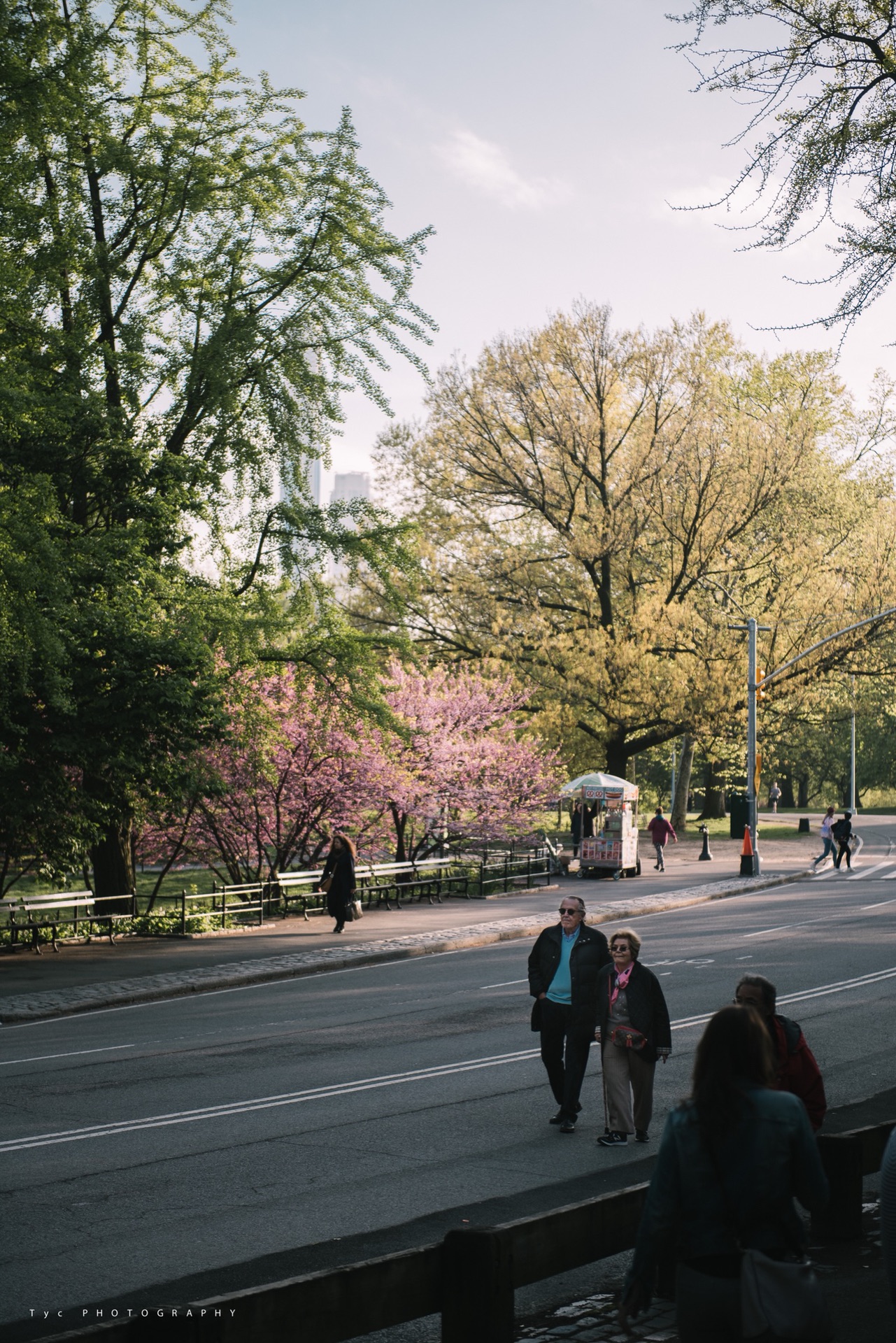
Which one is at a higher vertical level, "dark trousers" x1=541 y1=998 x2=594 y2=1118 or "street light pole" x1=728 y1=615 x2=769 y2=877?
"street light pole" x1=728 y1=615 x2=769 y2=877

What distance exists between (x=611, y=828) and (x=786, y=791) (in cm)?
7985

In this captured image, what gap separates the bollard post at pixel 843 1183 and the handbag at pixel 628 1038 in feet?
8.80

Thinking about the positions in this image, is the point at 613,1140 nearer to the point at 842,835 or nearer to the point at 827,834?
the point at 842,835

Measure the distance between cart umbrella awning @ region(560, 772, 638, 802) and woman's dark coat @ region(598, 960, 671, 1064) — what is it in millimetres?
25800

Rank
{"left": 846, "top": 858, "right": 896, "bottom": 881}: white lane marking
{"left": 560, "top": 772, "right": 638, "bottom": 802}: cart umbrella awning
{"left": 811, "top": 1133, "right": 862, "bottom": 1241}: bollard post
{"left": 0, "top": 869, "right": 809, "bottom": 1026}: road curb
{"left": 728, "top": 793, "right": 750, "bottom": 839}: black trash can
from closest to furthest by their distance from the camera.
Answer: {"left": 811, "top": 1133, "right": 862, "bottom": 1241}: bollard post → {"left": 0, "top": 869, "right": 809, "bottom": 1026}: road curb → {"left": 560, "top": 772, "right": 638, "bottom": 802}: cart umbrella awning → {"left": 846, "top": 858, "right": 896, "bottom": 881}: white lane marking → {"left": 728, "top": 793, "right": 750, "bottom": 839}: black trash can

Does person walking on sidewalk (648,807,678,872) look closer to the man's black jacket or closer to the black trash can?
the black trash can

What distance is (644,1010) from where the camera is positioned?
Result: 30.5 ft

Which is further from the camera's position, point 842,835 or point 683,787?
point 683,787

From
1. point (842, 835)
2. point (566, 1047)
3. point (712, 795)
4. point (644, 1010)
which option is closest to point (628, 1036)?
point (644, 1010)

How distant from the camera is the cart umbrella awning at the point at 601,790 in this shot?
1387 inches

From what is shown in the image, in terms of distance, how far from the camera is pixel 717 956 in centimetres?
1998

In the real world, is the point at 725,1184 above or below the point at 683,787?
below

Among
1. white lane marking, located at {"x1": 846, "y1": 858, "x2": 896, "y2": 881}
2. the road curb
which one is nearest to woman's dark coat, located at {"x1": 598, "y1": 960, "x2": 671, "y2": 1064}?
the road curb

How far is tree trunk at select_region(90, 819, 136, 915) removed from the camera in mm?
24547
